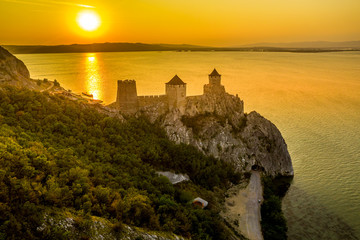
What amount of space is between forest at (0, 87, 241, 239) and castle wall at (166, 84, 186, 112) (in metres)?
3.89

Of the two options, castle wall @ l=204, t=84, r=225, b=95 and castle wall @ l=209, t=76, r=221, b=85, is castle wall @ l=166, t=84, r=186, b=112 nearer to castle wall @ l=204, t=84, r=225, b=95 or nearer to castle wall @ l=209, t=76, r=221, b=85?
castle wall @ l=204, t=84, r=225, b=95

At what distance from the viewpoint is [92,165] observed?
70.6 ft

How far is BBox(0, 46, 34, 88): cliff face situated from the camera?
29956 millimetres

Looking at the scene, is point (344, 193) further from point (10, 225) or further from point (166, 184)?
point (10, 225)

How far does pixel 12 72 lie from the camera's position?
103 feet

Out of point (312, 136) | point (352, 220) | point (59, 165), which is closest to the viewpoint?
point (59, 165)

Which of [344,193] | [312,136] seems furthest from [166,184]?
[312,136]

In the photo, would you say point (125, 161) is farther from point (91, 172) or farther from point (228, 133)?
point (228, 133)

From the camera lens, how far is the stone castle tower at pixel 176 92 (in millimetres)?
35781

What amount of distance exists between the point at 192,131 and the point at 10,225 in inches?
1083

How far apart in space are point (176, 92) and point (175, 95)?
1.39ft

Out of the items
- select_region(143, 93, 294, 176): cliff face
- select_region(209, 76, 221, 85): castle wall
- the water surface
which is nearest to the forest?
select_region(143, 93, 294, 176): cliff face

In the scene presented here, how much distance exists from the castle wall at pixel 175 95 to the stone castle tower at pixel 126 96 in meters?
4.58

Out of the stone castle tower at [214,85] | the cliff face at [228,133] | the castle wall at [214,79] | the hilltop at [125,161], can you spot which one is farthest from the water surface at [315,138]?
the castle wall at [214,79]
